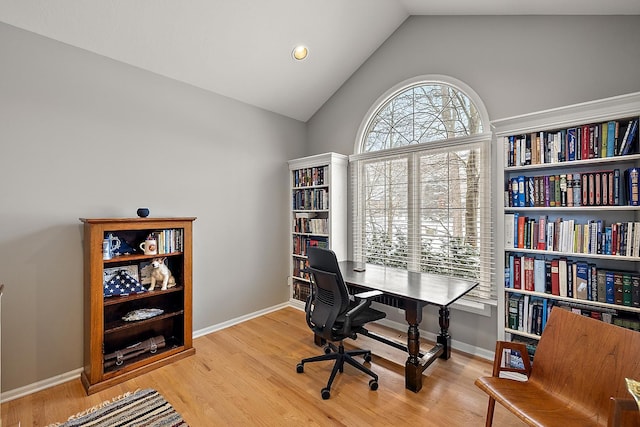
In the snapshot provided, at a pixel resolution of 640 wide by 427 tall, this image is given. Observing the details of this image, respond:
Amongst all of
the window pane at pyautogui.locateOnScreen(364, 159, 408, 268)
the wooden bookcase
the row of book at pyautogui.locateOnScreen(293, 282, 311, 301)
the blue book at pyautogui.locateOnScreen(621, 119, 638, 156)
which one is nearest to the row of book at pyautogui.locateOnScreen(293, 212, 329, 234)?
the window pane at pyautogui.locateOnScreen(364, 159, 408, 268)

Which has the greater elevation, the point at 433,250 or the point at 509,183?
the point at 509,183

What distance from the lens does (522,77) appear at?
2.51m

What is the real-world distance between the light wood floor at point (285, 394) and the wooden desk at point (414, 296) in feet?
0.46

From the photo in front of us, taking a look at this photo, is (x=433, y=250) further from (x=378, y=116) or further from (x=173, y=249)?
(x=173, y=249)

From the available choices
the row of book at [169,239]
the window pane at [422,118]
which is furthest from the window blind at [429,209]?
the row of book at [169,239]

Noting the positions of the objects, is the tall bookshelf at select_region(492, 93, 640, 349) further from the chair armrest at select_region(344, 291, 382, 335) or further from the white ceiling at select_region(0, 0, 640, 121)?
the chair armrest at select_region(344, 291, 382, 335)

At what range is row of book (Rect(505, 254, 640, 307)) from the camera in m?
1.88

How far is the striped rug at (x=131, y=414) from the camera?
1.86m

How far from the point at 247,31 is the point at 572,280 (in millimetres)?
3435

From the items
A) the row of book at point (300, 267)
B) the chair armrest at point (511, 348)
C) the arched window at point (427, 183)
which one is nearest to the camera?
the chair armrest at point (511, 348)

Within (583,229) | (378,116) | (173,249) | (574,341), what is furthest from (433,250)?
(173,249)

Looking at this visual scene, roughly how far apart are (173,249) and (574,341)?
304 centimetres

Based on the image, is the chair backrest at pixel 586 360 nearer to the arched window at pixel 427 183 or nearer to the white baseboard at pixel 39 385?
the arched window at pixel 427 183

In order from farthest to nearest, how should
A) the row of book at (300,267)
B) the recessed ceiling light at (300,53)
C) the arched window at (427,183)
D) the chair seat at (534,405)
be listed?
the row of book at (300,267) → the recessed ceiling light at (300,53) → the arched window at (427,183) → the chair seat at (534,405)
